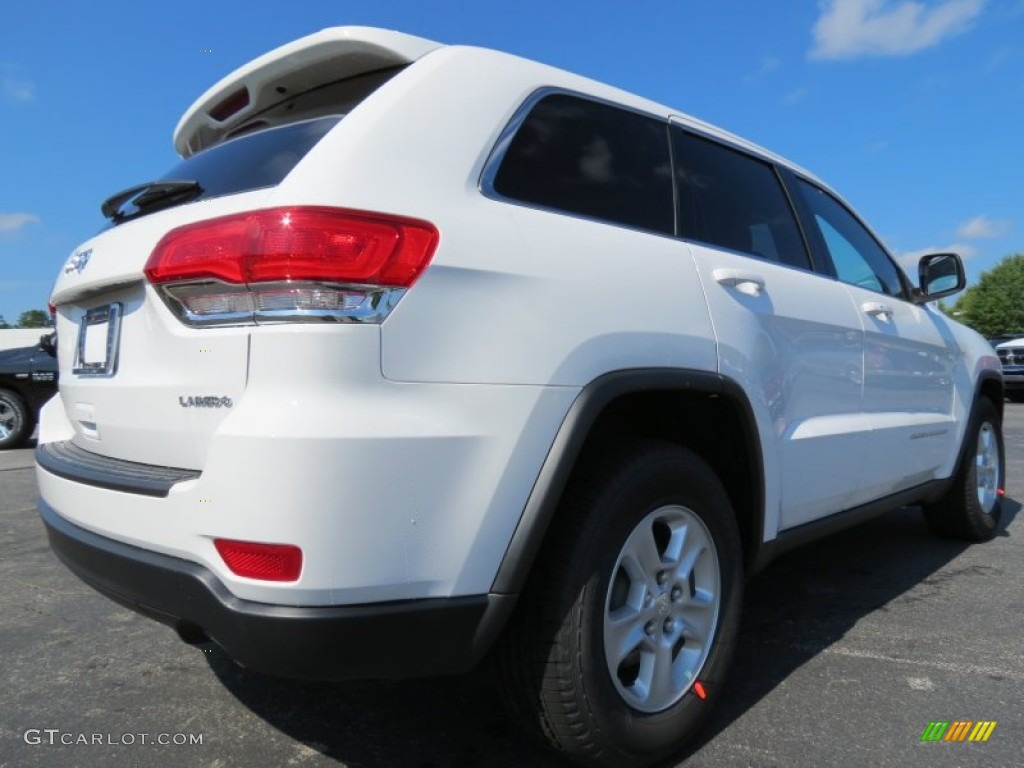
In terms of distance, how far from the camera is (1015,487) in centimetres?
610

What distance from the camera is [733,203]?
279 cm

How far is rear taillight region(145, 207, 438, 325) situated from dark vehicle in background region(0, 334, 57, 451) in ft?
30.4

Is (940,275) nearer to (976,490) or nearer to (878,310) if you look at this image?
(878,310)

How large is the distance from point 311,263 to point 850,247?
9.16 feet

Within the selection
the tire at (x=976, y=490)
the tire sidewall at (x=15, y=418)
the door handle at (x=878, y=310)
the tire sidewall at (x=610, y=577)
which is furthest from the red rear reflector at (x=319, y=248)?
the tire sidewall at (x=15, y=418)

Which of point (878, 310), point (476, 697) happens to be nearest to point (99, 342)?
point (476, 697)

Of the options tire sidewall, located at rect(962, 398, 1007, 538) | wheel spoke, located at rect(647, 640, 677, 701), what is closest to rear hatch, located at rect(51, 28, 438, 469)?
wheel spoke, located at rect(647, 640, 677, 701)

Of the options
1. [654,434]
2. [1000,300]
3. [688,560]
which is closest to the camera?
[688,560]

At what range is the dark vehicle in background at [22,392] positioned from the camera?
9430mm

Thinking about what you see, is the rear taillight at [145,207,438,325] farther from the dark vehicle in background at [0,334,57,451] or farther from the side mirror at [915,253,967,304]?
the dark vehicle in background at [0,334,57,451]

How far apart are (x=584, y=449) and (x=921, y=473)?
2409mm

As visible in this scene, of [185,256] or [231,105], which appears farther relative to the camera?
[231,105]

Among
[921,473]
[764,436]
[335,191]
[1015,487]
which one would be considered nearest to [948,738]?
[764,436]

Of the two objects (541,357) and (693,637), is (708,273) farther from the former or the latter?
(693,637)
